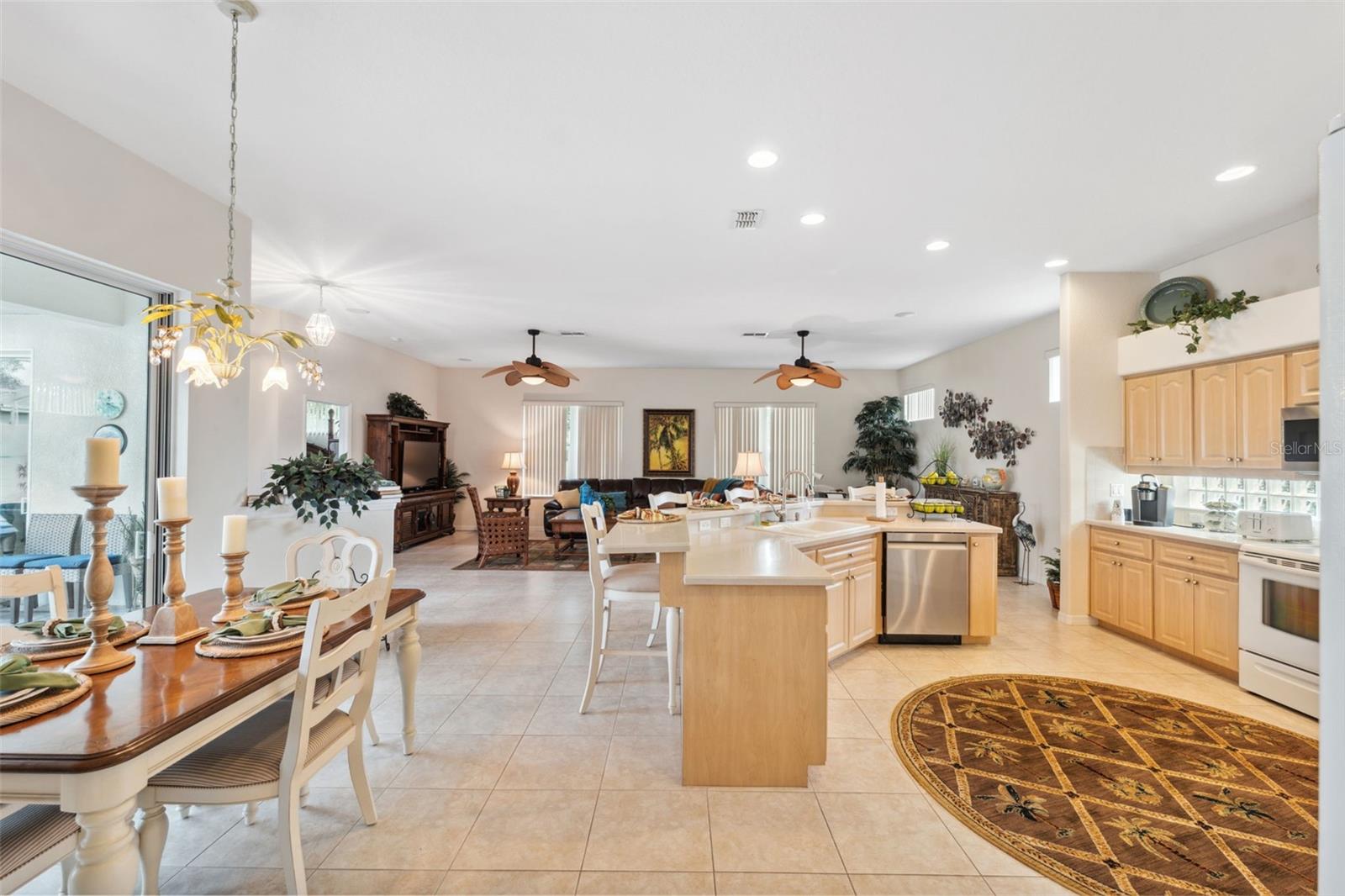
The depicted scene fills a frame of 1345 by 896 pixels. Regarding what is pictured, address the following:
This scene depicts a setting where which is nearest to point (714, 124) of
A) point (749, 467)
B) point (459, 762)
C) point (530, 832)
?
point (749, 467)

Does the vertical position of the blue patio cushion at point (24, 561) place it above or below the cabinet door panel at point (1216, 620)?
above

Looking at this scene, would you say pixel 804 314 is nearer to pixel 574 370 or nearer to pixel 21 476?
pixel 574 370

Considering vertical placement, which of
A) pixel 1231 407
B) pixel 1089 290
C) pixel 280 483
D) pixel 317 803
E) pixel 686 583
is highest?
pixel 1089 290

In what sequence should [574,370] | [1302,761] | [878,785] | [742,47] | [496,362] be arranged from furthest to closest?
[574,370], [496,362], [1302,761], [878,785], [742,47]

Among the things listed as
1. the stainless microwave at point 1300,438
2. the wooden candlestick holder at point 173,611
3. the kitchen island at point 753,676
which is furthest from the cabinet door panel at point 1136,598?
the wooden candlestick holder at point 173,611

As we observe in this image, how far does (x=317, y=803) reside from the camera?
218 cm

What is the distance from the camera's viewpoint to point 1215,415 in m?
3.72

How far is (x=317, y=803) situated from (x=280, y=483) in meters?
1.94

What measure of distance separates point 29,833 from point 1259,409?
5701mm

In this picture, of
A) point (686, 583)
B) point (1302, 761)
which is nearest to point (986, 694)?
point (1302, 761)

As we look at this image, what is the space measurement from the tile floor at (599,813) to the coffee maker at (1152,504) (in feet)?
3.54

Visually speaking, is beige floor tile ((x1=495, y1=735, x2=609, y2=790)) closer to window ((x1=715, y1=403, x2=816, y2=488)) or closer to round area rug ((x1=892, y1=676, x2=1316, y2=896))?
round area rug ((x1=892, y1=676, x2=1316, y2=896))

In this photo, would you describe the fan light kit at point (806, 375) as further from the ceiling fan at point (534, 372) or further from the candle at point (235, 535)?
the candle at point (235, 535)

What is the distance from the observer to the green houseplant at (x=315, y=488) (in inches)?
132
